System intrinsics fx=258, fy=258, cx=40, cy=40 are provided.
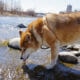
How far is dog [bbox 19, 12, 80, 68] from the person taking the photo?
7.83m

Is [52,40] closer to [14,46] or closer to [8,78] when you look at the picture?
[8,78]

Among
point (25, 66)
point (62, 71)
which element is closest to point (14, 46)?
point (25, 66)

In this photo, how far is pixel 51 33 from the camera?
Answer: 7.90 meters

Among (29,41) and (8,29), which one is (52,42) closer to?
(29,41)

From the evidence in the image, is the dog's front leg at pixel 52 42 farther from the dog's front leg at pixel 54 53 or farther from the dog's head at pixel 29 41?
the dog's head at pixel 29 41

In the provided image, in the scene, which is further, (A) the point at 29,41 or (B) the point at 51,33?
(B) the point at 51,33

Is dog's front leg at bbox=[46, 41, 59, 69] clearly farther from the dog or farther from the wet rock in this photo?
the wet rock

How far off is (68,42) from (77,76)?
4.60 ft

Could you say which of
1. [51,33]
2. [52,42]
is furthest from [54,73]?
[51,33]

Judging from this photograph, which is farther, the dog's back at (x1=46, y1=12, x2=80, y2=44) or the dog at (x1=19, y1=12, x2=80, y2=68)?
the dog's back at (x1=46, y1=12, x2=80, y2=44)

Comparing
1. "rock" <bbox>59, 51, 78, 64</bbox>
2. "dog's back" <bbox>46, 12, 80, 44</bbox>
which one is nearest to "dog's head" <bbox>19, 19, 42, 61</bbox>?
"dog's back" <bbox>46, 12, 80, 44</bbox>

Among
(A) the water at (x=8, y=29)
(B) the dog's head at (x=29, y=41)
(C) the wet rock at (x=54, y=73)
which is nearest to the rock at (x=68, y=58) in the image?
(C) the wet rock at (x=54, y=73)

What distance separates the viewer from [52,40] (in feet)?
25.9

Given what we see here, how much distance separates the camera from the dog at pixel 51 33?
7.83 meters
